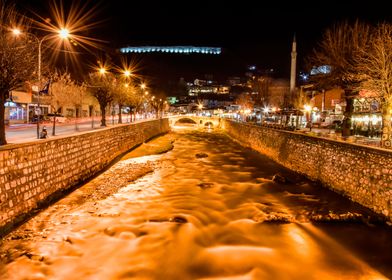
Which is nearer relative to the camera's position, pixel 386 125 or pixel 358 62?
pixel 386 125

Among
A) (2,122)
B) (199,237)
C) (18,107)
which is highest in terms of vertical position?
(18,107)

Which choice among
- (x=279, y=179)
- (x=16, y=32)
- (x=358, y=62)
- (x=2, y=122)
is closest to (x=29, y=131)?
(x=16, y=32)

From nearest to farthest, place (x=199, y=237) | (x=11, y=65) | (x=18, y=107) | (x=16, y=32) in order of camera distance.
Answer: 1. (x=199, y=237)
2. (x=11, y=65)
3. (x=16, y=32)
4. (x=18, y=107)

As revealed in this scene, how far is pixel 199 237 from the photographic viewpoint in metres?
13.0

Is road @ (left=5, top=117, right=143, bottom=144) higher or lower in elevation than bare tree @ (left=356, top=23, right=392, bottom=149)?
lower

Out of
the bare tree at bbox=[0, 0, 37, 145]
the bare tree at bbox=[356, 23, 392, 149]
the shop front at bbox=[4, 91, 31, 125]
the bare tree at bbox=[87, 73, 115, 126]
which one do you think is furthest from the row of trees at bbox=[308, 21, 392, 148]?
the shop front at bbox=[4, 91, 31, 125]

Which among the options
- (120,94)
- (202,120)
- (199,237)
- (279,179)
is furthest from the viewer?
(202,120)

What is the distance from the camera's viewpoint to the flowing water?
412 inches

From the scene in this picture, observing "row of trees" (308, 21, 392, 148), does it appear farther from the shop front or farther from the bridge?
the bridge

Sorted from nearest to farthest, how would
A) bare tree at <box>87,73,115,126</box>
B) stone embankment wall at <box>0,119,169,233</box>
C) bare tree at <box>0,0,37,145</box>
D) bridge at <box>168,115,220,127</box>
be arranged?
1. stone embankment wall at <box>0,119,169,233</box>
2. bare tree at <box>0,0,37,145</box>
3. bare tree at <box>87,73,115,126</box>
4. bridge at <box>168,115,220,127</box>

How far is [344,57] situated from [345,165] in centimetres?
1426

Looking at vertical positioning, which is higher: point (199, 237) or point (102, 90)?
point (102, 90)

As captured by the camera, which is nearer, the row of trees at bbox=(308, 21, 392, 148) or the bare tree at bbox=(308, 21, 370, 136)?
the row of trees at bbox=(308, 21, 392, 148)

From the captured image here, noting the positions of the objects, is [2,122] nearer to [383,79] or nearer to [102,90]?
[383,79]
